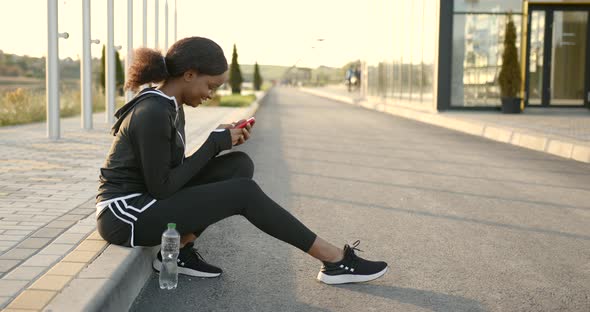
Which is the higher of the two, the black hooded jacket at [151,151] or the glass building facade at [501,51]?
the glass building facade at [501,51]

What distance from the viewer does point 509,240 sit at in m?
5.42

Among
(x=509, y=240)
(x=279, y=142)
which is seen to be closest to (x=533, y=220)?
(x=509, y=240)

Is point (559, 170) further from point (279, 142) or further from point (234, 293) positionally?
point (234, 293)

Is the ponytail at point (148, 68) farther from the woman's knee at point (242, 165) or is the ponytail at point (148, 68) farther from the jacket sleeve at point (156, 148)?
the woman's knee at point (242, 165)

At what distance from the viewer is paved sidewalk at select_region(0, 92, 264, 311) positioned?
3.63 m

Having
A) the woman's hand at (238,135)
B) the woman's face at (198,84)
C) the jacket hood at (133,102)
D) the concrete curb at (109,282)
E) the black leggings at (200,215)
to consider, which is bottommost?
the concrete curb at (109,282)

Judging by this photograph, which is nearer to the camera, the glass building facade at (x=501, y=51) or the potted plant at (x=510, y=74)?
the potted plant at (x=510, y=74)

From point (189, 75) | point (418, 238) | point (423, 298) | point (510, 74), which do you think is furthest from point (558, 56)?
point (189, 75)

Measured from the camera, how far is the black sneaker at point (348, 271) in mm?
4242

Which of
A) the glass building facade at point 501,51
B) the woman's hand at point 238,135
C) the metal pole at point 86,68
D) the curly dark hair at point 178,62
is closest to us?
the curly dark hair at point 178,62

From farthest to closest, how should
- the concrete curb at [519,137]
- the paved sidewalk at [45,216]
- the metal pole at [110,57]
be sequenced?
the metal pole at [110,57] < the concrete curb at [519,137] < the paved sidewalk at [45,216]

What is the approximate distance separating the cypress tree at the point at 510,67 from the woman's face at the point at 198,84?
18079mm

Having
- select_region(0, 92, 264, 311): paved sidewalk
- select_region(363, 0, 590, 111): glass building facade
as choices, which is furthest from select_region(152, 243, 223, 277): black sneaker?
select_region(363, 0, 590, 111): glass building facade

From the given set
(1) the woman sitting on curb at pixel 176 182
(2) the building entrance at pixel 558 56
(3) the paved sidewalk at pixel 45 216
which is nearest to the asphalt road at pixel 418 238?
(1) the woman sitting on curb at pixel 176 182
